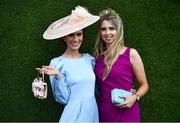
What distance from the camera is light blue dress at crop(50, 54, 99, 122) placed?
3.05 metres

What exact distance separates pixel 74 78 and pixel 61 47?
1.73ft

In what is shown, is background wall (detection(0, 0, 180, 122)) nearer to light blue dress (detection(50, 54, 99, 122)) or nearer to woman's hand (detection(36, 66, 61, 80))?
light blue dress (detection(50, 54, 99, 122))

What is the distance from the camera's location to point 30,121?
11.7 feet

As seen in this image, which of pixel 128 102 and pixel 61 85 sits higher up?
pixel 61 85

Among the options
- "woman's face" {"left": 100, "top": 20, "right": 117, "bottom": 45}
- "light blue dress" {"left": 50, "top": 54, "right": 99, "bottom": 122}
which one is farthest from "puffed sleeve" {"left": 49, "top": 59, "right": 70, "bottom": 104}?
"woman's face" {"left": 100, "top": 20, "right": 117, "bottom": 45}

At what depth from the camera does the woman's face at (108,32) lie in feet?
10.2

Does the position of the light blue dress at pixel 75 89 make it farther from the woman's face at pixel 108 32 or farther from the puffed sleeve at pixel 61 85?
the woman's face at pixel 108 32

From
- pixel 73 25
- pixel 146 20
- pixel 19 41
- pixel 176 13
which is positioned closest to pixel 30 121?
pixel 19 41

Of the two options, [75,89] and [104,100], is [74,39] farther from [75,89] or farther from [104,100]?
[104,100]

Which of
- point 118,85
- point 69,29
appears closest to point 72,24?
point 69,29

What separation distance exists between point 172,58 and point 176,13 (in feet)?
1.22

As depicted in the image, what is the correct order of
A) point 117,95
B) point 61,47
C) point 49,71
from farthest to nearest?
point 61,47
point 117,95
point 49,71

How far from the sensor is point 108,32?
3.10m

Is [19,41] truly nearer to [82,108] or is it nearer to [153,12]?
[82,108]
